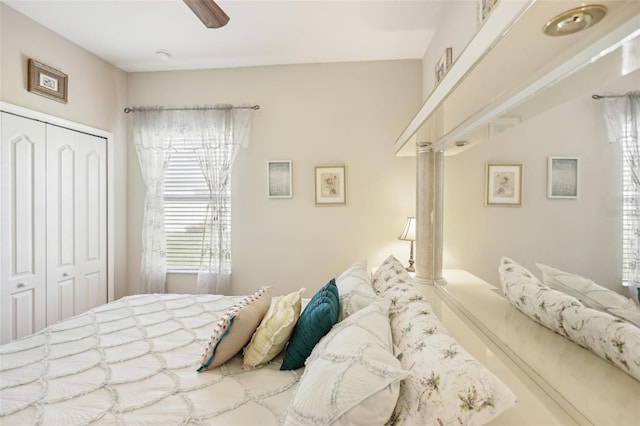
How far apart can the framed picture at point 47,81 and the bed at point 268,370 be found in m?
1.97

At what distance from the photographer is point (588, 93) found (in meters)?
0.77

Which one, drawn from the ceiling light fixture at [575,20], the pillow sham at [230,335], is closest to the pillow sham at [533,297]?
the ceiling light fixture at [575,20]

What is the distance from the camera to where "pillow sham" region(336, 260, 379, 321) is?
143 centimetres

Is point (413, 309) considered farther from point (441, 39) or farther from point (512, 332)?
point (441, 39)

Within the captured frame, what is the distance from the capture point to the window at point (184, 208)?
129 inches

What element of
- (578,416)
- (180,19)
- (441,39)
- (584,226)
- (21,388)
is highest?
(180,19)

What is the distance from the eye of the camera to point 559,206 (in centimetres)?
92

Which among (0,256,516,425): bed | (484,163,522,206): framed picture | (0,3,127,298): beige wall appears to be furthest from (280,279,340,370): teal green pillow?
(0,3,127,298): beige wall

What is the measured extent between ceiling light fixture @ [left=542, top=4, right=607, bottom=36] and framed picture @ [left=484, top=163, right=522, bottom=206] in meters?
0.63

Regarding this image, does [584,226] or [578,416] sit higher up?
[584,226]

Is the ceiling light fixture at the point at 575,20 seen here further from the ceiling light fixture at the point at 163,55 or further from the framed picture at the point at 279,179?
the ceiling light fixture at the point at 163,55

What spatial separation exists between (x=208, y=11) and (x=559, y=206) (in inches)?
69.6

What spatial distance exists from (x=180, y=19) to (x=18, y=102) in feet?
4.66

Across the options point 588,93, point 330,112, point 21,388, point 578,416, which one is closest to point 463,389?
point 578,416
